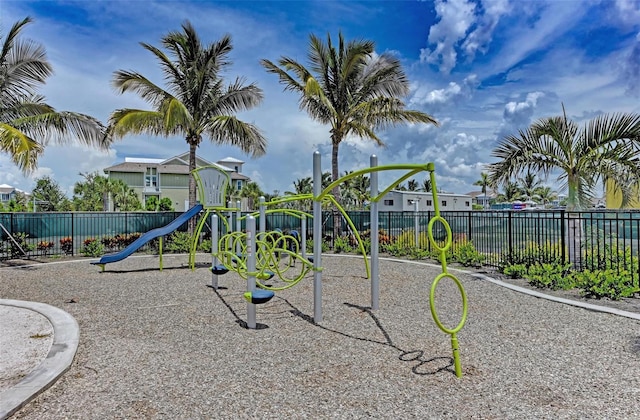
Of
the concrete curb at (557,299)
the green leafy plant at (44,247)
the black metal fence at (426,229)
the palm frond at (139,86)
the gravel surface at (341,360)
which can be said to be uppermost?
the palm frond at (139,86)

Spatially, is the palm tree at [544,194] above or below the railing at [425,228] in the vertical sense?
above

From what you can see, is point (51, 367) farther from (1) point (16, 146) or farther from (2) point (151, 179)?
(2) point (151, 179)

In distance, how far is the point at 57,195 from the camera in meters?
41.4

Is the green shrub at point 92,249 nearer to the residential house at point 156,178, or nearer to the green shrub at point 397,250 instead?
the green shrub at point 397,250

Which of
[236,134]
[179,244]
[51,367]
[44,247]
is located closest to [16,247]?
[44,247]

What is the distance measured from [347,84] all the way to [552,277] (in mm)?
9589

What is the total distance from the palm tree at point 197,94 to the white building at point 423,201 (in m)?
16.7

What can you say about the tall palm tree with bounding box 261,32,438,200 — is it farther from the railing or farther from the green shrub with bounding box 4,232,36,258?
the green shrub with bounding box 4,232,36,258

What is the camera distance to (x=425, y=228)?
14.3 metres

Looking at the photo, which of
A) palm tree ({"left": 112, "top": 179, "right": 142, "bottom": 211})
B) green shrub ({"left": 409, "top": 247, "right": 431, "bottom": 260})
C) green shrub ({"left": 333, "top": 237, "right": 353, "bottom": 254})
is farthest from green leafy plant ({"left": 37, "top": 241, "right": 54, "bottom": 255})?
palm tree ({"left": 112, "top": 179, "right": 142, "bottom": 211})

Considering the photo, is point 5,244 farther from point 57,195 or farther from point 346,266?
point 57,195

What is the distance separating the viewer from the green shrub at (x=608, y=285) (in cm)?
641

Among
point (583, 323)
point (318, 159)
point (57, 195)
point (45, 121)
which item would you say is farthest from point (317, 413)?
point (57, 195)

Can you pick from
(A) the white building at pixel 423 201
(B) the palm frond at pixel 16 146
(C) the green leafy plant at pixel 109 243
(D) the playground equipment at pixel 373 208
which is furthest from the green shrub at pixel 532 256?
(A) the white building at pixel 423 201
